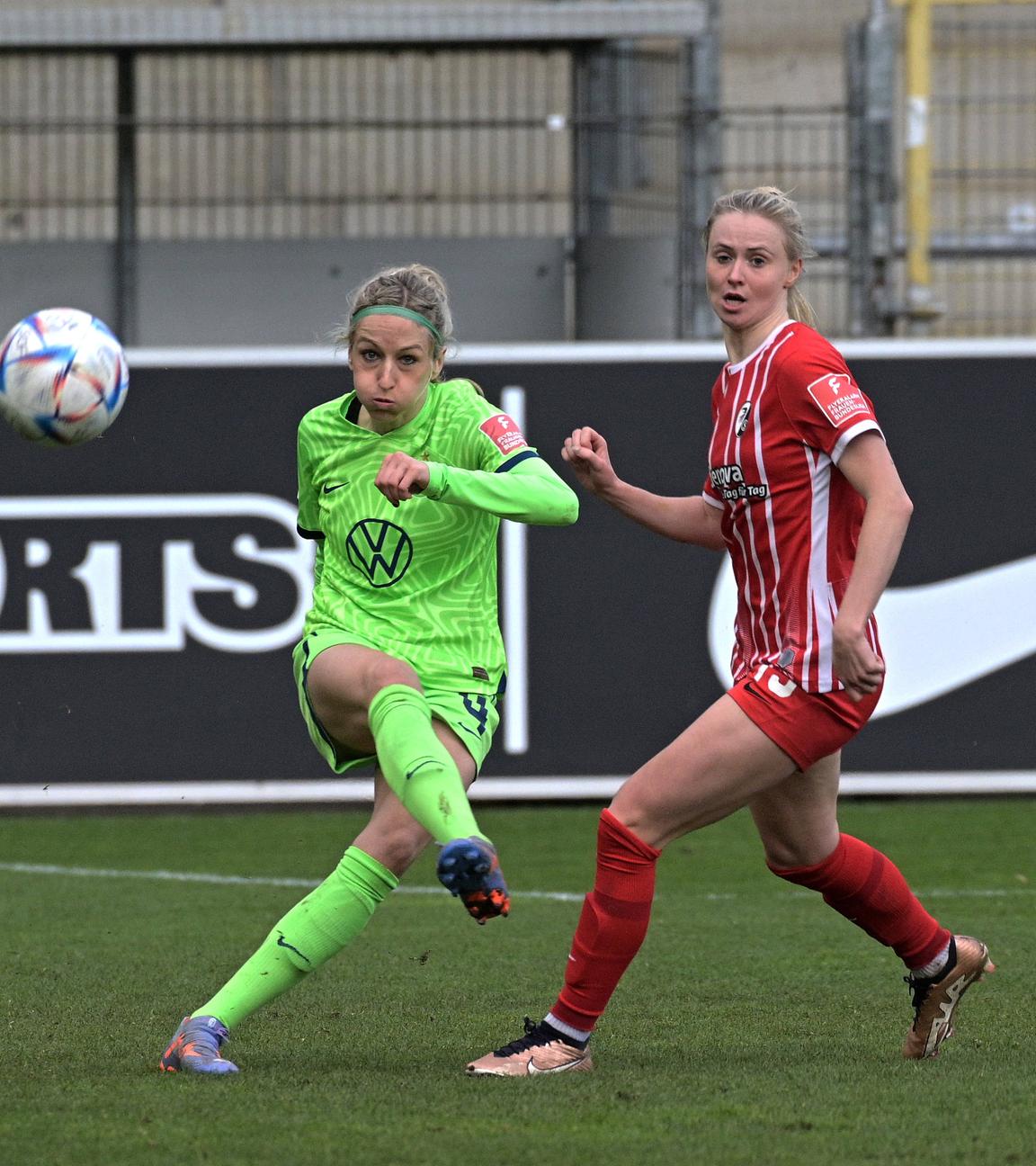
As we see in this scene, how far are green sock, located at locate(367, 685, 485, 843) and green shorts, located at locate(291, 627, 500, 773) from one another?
0.14 m

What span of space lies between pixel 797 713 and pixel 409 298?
4.23 feet

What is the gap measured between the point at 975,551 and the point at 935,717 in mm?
839

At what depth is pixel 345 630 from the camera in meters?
4.71

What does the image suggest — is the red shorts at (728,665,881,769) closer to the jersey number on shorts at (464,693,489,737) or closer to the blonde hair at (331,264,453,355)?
the jersey number on shorts at (464,693,489,737)

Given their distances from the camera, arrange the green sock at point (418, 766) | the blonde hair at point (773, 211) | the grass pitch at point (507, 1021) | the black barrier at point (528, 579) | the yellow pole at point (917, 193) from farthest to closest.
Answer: the yellow pole at point (917, 193) < the black barrier at point (528, 579) < the blonde hair at point (773, 211) < the green sock at point (418, 766) < the grass pitch at point (507, 1021)

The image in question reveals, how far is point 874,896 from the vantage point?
15.8ft

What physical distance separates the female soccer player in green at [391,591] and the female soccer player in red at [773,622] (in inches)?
12.2

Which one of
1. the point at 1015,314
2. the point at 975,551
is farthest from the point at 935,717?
the point at 1015,314

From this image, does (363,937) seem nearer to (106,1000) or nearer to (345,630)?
(106,1000)

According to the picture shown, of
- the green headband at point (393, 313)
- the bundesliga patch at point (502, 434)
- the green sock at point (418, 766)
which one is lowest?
the green sock at point (418, 766)

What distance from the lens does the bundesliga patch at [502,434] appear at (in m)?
4.70

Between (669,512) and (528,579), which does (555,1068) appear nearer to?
(669,512)

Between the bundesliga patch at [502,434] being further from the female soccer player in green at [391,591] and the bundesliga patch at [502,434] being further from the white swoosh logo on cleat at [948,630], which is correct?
the white swoosh logo on cleat at [948,630]

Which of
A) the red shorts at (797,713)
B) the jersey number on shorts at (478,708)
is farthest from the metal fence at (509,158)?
the red shorts at (797,713)
